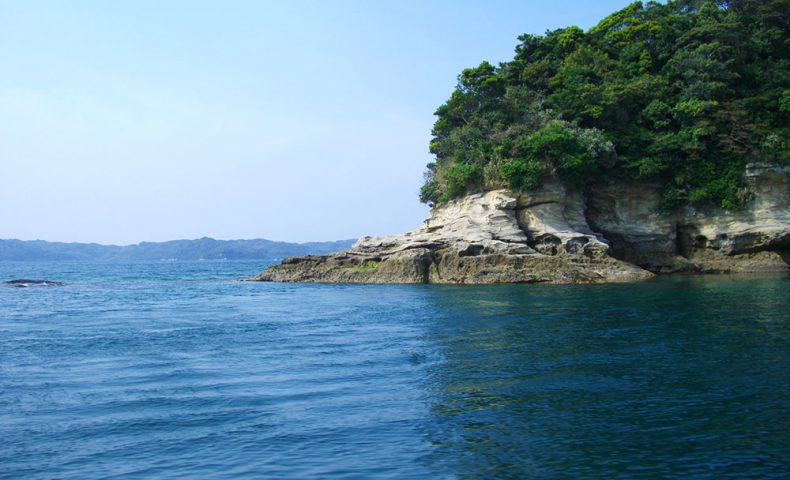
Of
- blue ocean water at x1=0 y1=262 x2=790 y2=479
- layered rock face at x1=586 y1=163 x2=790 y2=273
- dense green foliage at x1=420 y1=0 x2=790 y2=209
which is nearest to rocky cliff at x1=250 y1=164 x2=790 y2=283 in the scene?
layered rock face at x1=586 y1=163 x2=790 y2=273

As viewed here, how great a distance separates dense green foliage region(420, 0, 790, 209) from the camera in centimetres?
3747

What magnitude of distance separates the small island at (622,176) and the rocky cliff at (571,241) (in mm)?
81

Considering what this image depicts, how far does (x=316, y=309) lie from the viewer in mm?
25688

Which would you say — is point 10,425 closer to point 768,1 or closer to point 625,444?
point 625,444

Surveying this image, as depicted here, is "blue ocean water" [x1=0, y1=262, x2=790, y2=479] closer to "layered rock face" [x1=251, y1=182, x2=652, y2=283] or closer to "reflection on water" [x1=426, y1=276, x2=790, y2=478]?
"reflection on water" [x1=426, y1=276, x2=790, y2=478]

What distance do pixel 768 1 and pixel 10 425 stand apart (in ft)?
162

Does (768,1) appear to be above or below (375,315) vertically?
above

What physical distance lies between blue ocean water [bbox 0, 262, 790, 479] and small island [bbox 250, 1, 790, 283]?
12.8 meters

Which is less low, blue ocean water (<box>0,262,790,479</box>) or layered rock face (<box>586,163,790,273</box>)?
layered rock face (<box>586,163,790,273</box>)

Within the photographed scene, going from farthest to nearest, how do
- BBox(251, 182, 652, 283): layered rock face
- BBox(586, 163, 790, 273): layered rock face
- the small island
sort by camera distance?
BBox(586, 163, 790, 273): layered rock face
the small island
BBox(251, 182, 652, 283): layered rock face

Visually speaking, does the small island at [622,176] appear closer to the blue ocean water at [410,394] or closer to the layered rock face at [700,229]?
the layered rock face at [700,229]

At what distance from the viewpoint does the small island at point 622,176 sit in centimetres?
3588

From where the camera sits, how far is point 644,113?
40188 mm

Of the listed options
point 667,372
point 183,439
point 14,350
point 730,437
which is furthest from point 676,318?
point 14,350
